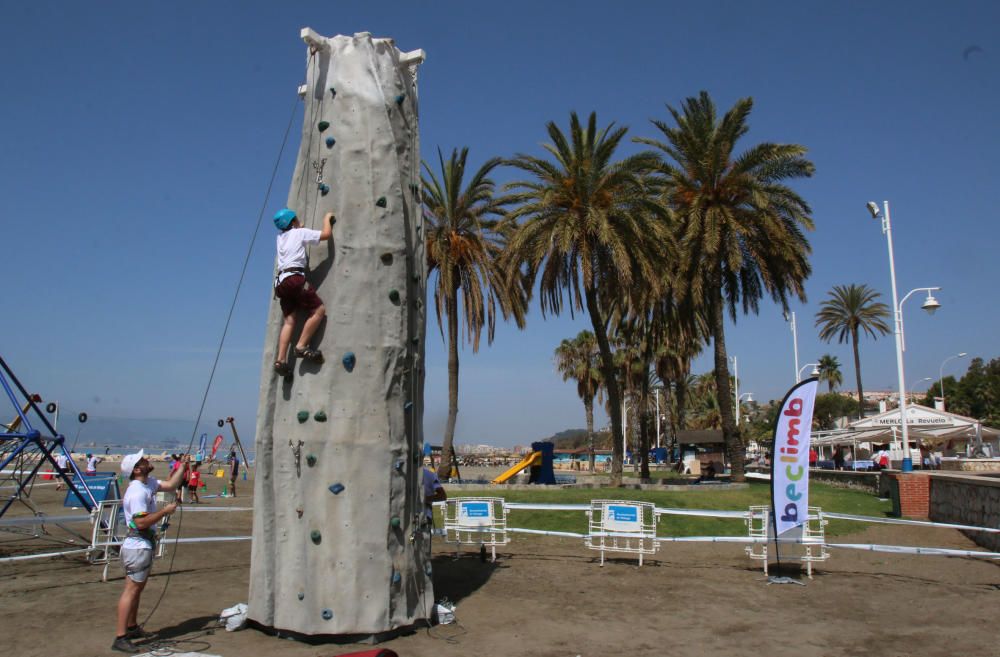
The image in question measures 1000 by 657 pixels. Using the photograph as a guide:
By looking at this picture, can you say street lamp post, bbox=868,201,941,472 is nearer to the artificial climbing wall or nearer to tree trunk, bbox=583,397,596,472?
the artificial climbing wall

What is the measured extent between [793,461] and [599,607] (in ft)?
13.5

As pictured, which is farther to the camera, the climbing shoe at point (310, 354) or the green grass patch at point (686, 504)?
the green grass patch at point (686, 504)

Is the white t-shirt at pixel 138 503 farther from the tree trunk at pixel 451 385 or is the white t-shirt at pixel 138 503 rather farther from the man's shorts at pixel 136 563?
the tree trunk at pixel 451 385

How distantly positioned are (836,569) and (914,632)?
424 cm

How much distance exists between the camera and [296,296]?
762 cm

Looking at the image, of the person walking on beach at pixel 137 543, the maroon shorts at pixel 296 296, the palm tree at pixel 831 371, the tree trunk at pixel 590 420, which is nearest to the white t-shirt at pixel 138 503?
the person walking on beach at pixel 137 543

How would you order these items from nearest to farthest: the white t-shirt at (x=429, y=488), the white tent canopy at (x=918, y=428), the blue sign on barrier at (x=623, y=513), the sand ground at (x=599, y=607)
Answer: the sand ground at (x=599, y=607), the white t-shirt at (x=429, y=488), the blue sign on barrier at (x=623, y=513), the white tent canopy at (x=918, y=428)

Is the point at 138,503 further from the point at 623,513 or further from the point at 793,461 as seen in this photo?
the point at 793,461

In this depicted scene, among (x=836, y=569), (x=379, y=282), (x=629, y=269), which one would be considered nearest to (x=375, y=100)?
(x=379, y=282)

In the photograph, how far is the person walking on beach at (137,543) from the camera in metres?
6.96

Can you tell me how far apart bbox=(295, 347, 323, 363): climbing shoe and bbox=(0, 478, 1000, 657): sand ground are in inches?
114

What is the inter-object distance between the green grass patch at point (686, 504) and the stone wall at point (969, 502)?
2.01 metres

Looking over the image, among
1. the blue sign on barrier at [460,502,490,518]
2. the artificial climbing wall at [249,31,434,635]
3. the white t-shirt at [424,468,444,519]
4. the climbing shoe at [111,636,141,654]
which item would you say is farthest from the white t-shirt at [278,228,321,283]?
the blue sign on barrier at [460,502,490,518]

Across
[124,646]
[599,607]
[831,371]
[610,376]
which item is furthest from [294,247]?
[831,371]
